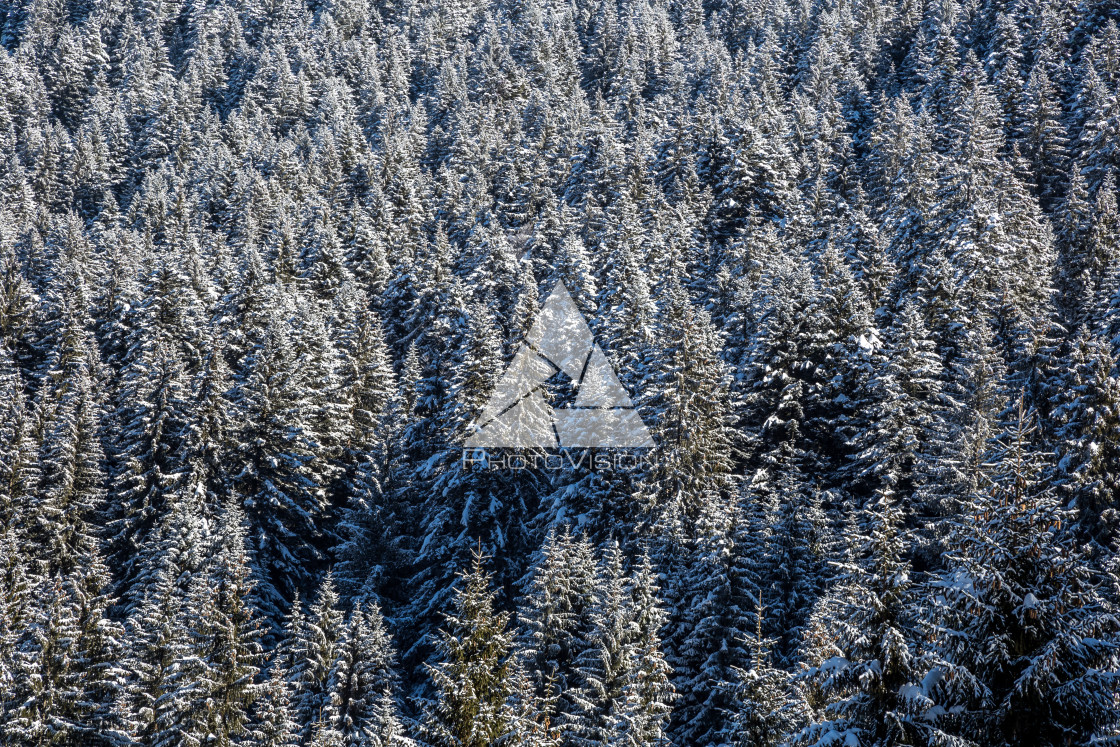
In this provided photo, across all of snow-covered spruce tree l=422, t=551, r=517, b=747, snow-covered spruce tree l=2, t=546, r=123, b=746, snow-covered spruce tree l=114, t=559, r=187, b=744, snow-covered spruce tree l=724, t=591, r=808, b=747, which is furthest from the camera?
snow-covered spruce tree l=2, t=546, r=123, b=746

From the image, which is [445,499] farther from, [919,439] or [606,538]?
[919,439]

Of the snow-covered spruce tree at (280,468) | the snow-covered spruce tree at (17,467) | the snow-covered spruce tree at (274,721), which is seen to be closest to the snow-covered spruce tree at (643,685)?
the snow-covered spruce tree at (274,721)

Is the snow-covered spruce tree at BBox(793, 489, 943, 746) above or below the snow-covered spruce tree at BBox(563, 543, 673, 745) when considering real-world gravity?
above

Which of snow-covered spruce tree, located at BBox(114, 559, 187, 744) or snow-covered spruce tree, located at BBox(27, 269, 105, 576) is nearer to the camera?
snow-covered spruce tree, located at BBox(114, 559, 187, 744)

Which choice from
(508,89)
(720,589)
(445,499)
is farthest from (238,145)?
(720,589)

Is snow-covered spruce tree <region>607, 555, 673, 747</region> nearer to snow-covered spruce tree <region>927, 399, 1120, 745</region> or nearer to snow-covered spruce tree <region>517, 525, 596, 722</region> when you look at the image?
snow-covered spruce tree <region>517, 525, 596, 722</region>

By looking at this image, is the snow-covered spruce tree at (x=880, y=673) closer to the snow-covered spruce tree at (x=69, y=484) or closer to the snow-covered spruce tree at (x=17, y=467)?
the snow-covered spruce tree at (x=69, y=484)
